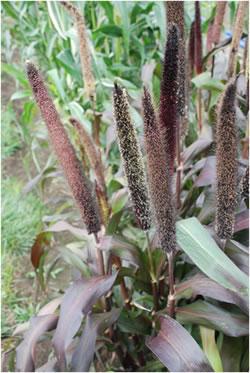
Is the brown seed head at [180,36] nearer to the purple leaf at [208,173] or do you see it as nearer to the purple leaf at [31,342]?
the purple leaf at [208,173]

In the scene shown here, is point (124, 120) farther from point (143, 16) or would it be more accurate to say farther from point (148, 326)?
point (143, 16)

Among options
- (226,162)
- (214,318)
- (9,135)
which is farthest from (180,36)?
(9,135)

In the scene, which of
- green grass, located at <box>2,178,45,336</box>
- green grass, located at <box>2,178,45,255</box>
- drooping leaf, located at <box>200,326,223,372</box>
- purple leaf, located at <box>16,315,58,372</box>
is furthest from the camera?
green grass, located at <box>2,178,45,255</box>

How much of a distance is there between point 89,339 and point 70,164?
47cm

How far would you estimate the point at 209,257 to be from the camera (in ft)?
3.27

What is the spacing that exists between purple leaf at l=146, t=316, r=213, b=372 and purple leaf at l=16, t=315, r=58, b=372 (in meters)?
0.31

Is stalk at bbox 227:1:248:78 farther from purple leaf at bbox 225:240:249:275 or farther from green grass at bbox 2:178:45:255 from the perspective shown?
green grass at bbox 2:178:45:255

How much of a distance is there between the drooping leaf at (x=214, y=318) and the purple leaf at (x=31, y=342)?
35 cm

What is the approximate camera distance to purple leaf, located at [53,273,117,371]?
3.81 ft

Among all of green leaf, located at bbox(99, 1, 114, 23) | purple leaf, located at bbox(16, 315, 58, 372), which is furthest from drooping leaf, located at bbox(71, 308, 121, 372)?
green leaf, located at bbox(99, 1, 114, 23)

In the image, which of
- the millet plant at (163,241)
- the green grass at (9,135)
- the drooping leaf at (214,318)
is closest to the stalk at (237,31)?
the millet plant at (163,241)

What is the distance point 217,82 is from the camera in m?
1.55

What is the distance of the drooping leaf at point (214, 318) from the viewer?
3.81 feet

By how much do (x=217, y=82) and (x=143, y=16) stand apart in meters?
1.13
